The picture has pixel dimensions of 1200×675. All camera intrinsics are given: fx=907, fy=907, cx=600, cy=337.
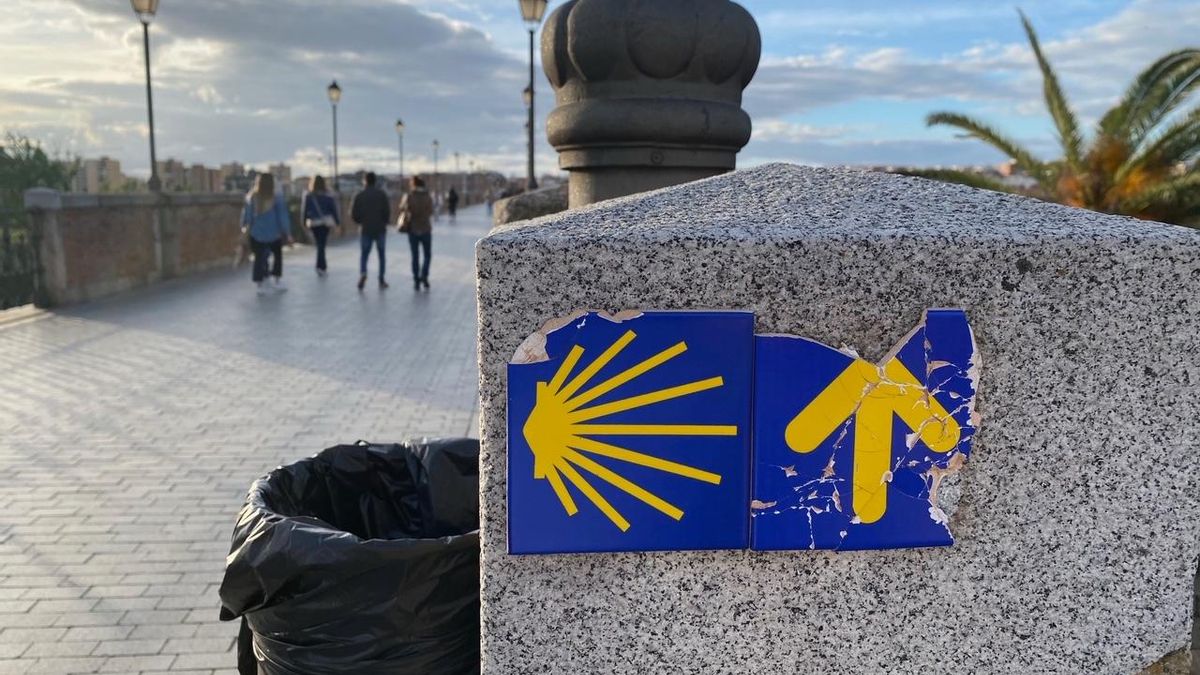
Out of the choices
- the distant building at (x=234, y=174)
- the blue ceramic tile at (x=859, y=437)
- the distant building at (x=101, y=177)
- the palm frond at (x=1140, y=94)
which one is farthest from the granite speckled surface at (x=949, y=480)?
the distant building at (x=234, y=174)

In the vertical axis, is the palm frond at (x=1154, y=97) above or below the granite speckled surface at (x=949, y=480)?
above

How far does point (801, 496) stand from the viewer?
1757mm

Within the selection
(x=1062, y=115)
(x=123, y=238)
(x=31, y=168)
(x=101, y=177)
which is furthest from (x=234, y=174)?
(x=1062, y=115)

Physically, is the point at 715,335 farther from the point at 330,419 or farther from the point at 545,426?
the point at 330,419

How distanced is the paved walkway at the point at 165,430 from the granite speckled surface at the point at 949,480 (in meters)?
1.99

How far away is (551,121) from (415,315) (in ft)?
25.9

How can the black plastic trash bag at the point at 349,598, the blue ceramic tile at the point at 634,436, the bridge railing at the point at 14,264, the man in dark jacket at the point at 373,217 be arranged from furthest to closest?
the man in dark jacket at the point at 373,217 → the bridge railing at the point at 14,264 → the black plastic trash bag at the point at 349,598 → the blue ceramic tile at the point at 634,436

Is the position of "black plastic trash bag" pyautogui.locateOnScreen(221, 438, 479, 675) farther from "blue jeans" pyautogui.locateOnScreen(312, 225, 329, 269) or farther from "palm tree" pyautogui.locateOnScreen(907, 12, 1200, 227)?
"blue jeans" pyautogui.locateOnScreen(312, 225, 329, 269)

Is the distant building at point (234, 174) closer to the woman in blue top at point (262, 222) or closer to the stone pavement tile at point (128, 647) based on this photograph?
the woman in blue top at point (262, 222)

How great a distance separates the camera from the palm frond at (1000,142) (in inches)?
469

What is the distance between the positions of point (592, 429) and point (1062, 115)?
39.2 ft

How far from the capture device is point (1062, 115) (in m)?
11.6

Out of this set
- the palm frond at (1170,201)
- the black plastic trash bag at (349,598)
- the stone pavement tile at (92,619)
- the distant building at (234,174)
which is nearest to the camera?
the black plastic trash bag at (349,598)

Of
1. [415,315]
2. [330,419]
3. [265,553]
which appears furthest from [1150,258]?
[415,315]
